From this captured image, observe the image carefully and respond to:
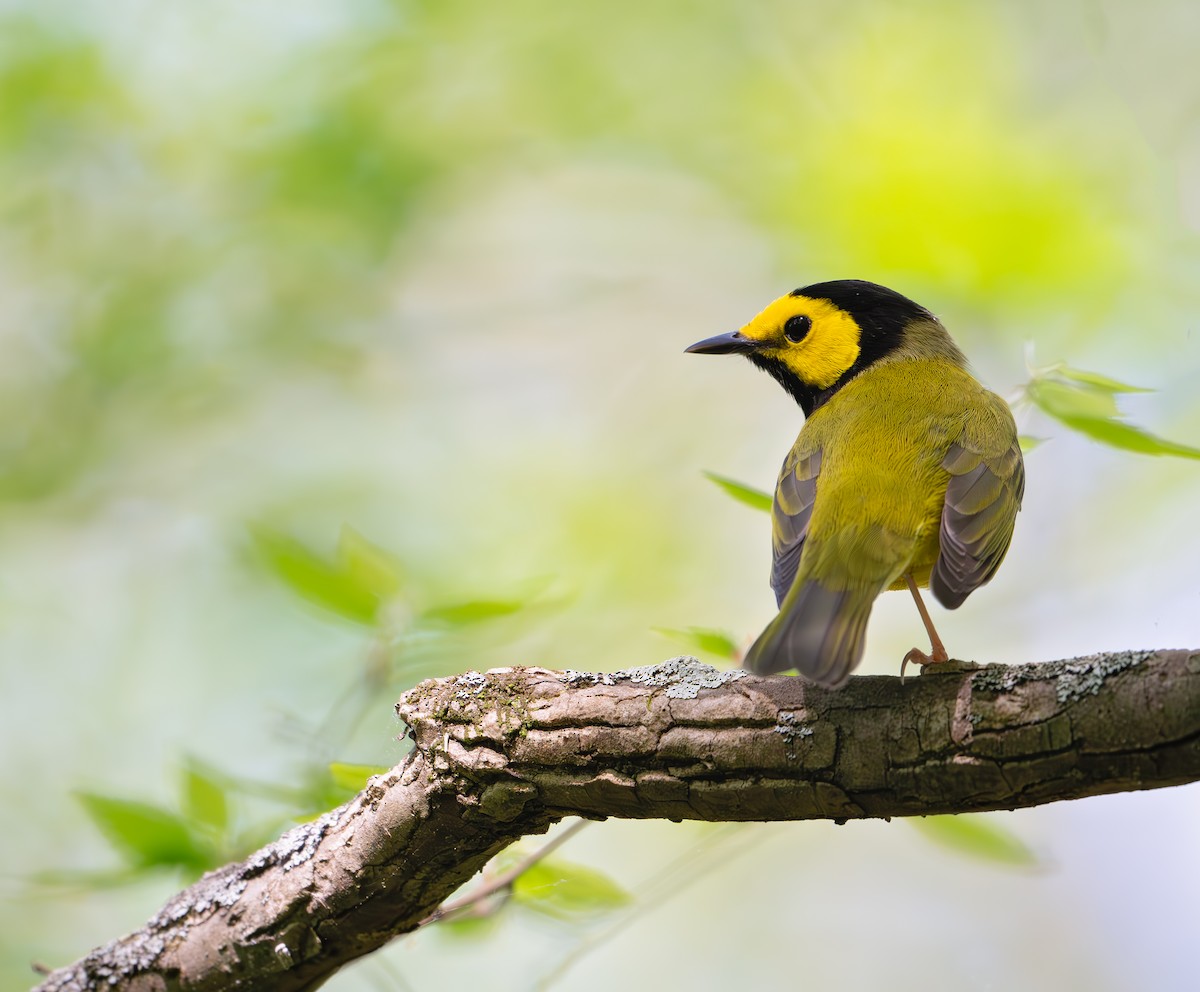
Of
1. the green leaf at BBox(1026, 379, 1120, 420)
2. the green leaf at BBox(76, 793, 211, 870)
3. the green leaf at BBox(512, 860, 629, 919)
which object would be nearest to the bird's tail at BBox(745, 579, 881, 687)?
the green leaf at BBox(1026, 379, 1120, 420)

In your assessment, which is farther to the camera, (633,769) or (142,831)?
(142,831)

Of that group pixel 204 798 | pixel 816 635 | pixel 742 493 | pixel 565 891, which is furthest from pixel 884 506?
pixel 204 798

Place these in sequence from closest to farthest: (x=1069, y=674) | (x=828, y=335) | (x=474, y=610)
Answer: (x=1069, y=674) → (x=474, y=610) → (x=828, y=335)

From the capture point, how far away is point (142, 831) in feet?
7.97

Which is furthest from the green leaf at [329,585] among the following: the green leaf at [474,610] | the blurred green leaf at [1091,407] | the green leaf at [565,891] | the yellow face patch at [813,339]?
the yellow face patch at [813,339]

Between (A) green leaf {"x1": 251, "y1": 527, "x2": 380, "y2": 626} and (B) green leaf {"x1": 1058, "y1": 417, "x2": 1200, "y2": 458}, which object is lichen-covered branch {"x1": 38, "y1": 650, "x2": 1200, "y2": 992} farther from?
(B) green leaf {"x1": 1058, "y1": 417, "x2": 1200, "y2": 458}

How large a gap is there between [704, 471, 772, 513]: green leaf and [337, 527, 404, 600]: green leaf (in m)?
0.74

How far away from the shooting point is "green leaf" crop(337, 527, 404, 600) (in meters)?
2.46

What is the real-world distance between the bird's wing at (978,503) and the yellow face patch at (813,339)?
0.71 metres

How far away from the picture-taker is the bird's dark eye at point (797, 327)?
345 centimetres

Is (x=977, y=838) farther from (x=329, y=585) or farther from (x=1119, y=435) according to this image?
(x=329, y=585)

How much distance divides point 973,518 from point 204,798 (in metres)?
1.71

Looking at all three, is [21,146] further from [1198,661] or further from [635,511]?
[1198,661]

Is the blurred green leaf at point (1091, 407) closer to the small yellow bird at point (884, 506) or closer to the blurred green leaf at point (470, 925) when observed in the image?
the small yellow bird at point (884, 506)
